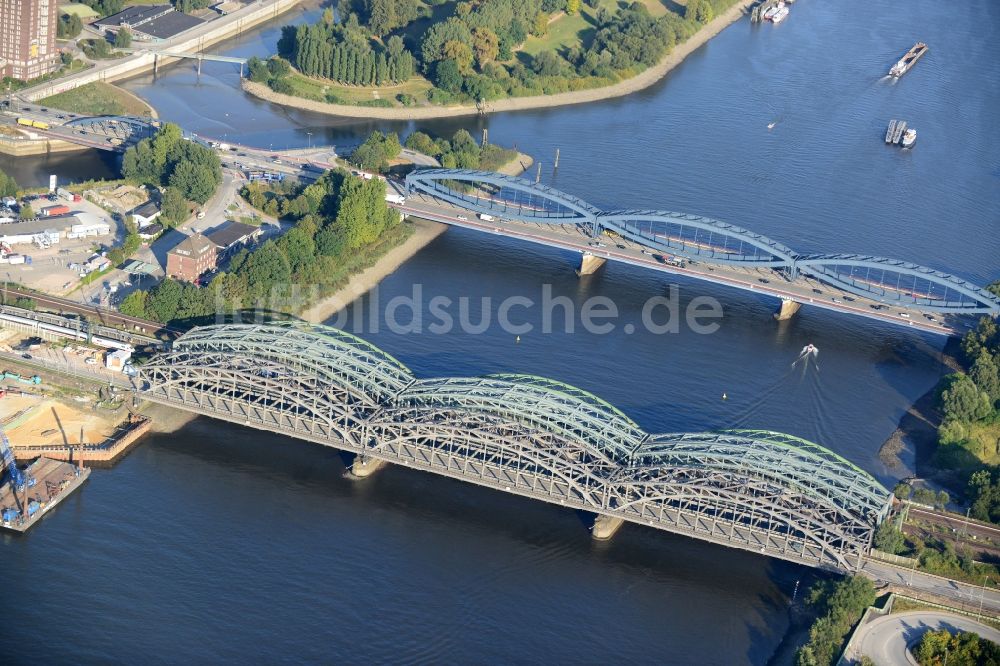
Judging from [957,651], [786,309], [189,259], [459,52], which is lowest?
[957,651]

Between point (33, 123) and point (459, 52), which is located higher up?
point (459, 52)

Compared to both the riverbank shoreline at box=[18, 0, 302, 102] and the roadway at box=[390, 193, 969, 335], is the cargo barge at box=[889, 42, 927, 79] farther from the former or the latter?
the riverbank shoreline at box=[18, 0, 302, 102]

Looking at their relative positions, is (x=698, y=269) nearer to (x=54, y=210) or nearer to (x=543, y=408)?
(x=543, y=408)

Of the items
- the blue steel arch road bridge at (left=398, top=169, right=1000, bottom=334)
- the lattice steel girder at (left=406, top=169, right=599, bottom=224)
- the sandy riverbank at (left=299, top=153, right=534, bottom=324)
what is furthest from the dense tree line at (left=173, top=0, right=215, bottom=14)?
the sandy riverbank at (left=299, top=153, right=534, bottom=324)

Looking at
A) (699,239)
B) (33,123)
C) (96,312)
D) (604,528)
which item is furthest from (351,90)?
(604,528)

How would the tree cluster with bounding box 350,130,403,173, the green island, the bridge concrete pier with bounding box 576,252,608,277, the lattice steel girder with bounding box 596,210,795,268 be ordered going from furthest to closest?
the green island → the tree cluster with bounding box 350,130,403,173 → the bridge concrete pier with bounding box 576,252,608,277 → the lattice steel girder with bounding box 596,210,795,268

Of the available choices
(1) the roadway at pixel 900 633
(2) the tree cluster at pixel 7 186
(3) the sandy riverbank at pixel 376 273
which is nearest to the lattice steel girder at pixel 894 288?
(3) the sandy riverbank at pixel 376 273
